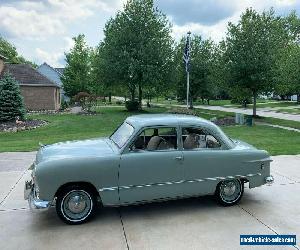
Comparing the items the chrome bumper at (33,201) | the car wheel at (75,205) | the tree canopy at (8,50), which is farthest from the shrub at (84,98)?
the tree canopy at (8,50)

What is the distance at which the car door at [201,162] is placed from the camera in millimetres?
6309

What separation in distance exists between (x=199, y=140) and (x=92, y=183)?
7.16ft

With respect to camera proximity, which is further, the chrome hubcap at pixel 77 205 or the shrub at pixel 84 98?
the shrub at pixel 84 98

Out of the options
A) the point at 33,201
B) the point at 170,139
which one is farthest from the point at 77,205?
the point at 170,139

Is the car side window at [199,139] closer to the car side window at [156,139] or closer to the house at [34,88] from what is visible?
the car side window at [156,139]

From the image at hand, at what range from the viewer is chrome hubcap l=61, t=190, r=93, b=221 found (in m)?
5.77

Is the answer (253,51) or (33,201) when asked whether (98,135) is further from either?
(253,51)

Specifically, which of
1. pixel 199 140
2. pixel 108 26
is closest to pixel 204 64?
pixel 108 26

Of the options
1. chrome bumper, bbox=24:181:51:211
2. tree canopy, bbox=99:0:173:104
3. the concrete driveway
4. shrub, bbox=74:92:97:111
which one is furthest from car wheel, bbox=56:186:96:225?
shrub, bbox=74:92:97:111

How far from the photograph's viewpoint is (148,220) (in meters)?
5.98

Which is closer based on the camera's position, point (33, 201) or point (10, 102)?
point (33, 201)

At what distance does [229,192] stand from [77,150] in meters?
3.03

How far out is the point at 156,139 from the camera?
21.1ft

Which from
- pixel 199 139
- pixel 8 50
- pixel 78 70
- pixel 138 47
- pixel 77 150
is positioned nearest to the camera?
pixel 77 150
